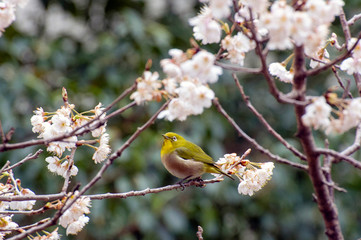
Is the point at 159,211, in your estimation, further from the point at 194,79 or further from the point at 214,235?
the point at 194,79

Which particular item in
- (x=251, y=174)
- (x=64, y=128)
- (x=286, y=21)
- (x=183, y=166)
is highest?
(x=183, y=166)

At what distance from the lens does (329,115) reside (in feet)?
4.24

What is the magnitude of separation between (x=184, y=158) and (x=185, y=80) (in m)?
1.65

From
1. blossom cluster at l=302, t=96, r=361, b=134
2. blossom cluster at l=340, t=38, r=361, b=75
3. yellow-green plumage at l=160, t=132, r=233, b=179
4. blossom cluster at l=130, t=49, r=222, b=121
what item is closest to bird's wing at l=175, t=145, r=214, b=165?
yellow-green plumage at l=160, t=132, r=233, b=179

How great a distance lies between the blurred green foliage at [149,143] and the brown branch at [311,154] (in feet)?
8.86

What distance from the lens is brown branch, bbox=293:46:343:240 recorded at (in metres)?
1.29

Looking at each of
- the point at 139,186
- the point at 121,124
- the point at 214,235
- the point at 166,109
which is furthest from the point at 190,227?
the point at 166,109

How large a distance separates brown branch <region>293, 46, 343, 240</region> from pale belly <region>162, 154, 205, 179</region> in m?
1.61

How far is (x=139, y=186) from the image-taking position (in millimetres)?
3953

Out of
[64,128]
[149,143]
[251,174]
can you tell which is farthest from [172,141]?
[64,128]

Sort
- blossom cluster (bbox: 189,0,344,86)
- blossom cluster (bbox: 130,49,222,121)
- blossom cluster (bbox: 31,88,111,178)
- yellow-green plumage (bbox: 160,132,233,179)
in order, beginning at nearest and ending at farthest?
blossom cluster (bbox: 189,0,344,86), blossom cluster (bbox: 130,49,222,121), blossom cluster (bbox: 31,88,111,178), yellow-green plumage (bbox: 160,132,233,179)

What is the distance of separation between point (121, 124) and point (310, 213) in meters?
1.88

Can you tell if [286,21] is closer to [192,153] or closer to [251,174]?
[251,174]

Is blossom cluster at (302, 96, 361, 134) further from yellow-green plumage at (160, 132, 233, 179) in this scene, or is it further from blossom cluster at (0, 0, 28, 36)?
yellow-green plumage at (160, 132, 233, 179)
